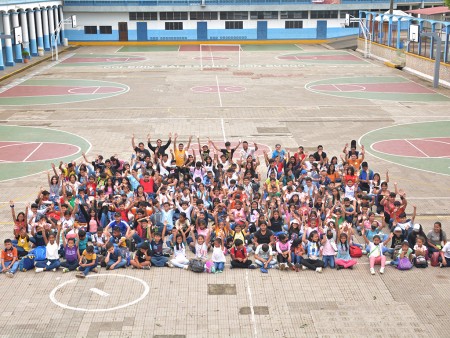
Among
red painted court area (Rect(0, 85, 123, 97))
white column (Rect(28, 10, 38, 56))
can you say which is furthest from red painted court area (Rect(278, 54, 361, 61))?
white column (Rect(28, 10, 38, 56))

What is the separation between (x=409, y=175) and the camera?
2498cm

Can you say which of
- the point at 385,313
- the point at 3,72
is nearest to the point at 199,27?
the point at 3,72

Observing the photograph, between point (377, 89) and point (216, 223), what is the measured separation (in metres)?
29.2

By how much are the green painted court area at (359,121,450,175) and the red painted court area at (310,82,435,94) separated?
981 centimetres

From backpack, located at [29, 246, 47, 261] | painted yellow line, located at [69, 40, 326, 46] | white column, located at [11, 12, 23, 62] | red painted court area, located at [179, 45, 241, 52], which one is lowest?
backpack, located at [29, 246, 47, 261]

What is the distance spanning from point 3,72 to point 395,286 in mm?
42975

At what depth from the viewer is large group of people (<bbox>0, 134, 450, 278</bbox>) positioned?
16.5 metres

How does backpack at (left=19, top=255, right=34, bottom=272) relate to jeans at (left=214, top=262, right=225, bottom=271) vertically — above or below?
above

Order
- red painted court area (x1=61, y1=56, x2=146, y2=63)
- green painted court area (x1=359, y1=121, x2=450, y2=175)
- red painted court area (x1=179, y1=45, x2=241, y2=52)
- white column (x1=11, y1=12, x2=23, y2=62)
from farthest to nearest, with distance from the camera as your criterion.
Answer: red painted court area (x1=179, y1=45, x2=241, y2=52)
red painted court area (x1=61, y1=56, x2=146, y2=63)
white column (x1=11, y1=12, x2=23, y2=62)
green painted court area (x1=359, y1=121, x2=450, y2=175)

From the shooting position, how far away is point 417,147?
29172mm

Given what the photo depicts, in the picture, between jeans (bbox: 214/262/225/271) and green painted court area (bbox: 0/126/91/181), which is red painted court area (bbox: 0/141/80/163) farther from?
jeans (bbox: 214/262/225/271)

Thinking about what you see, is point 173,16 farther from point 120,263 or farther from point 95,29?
point 120,263

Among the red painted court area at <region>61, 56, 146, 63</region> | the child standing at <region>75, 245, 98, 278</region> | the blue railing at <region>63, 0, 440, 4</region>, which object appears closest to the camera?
the child standing at <region>75, 245, 98, 278</region>

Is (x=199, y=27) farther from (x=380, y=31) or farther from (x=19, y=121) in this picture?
(x=19, y=121)
